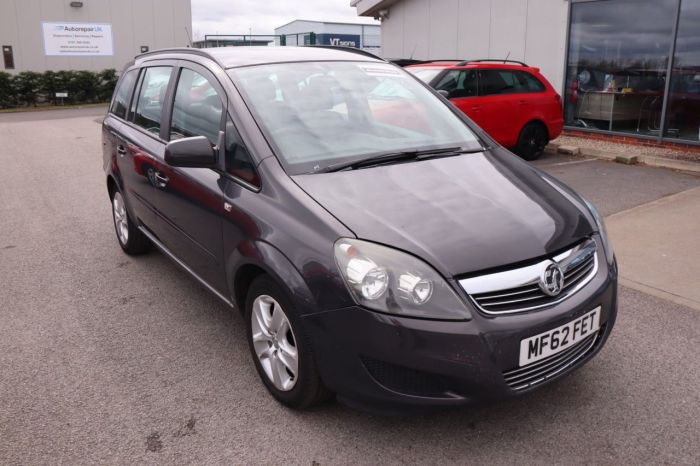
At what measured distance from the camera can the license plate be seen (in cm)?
248

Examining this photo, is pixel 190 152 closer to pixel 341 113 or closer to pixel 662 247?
pixel 341 113

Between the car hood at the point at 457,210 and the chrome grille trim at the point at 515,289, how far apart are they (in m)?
0.05

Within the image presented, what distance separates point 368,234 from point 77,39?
29.2 meters

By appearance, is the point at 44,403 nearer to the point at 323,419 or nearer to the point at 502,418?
the point at 323,419

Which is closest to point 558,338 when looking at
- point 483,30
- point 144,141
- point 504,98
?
point 144,141

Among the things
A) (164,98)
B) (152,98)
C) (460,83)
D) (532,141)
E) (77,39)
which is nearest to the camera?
(164,98)

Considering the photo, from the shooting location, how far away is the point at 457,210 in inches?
110

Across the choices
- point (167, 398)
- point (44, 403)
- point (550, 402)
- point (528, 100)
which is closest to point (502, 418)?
point (550, 402)

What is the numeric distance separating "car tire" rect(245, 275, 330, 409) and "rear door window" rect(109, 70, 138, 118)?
2800 millimetres

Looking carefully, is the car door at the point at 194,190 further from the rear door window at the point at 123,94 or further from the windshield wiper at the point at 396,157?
the rear door window at the point at 123,94

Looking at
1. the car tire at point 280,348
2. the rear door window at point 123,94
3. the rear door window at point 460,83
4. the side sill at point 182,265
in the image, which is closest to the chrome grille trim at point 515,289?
the car tire at point 280,348

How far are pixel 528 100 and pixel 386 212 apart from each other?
24.3 feet

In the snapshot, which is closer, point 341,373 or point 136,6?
point 341,373

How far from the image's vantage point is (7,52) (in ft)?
85.4
